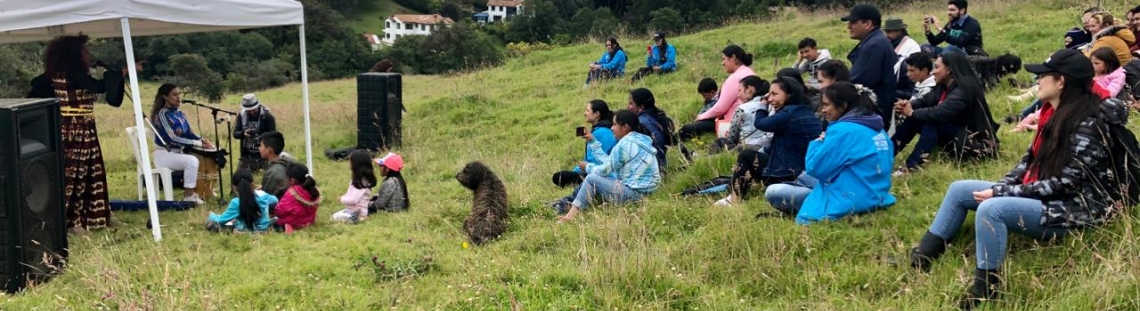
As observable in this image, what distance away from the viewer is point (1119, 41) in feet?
25.7

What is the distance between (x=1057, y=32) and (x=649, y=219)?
1010cm

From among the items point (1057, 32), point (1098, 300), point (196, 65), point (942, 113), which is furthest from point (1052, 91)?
point (196, 65)

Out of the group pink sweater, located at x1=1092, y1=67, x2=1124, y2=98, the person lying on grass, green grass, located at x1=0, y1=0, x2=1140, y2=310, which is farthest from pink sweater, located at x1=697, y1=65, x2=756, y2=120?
pink sweater, located at x1=1092, y1=67, x2=1124, y2=98

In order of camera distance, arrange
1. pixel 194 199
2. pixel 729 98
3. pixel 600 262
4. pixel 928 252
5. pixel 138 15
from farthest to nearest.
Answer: pixel 729 98 → pixel 194 199 → pixel 138 15 → pixel 600 262 → pixel 928 252

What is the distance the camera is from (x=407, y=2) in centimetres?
7631

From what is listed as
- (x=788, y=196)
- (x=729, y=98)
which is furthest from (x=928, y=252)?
(x=729, y=98)

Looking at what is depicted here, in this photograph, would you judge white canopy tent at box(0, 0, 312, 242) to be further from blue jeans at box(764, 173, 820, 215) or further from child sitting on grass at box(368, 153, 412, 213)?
blue jeans at box(764, 173, 820, 215)

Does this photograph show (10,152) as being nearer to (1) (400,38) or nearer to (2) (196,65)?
(2) (196,65)

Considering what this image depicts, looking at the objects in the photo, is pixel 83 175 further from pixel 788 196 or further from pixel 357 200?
pixel 788 196

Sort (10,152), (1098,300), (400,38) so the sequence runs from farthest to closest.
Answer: (400,38), (10,152), (1098,300)

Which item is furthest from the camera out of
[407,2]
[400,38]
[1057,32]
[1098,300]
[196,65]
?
[407,2]

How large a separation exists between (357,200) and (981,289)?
485cm

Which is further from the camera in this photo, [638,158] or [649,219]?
[638,158]

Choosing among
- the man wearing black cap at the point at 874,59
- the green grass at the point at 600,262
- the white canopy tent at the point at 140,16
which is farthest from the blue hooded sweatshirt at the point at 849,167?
the white canopy tent at the point at 140,16
